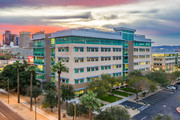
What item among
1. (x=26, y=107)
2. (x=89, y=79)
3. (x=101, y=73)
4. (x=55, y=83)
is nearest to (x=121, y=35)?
(x=101, y=73)

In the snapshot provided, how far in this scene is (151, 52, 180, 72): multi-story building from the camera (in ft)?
370

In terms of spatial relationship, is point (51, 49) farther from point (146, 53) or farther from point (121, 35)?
point (146, 53)

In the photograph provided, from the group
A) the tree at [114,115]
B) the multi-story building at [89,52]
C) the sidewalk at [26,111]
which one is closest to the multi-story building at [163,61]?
the multi-story building at [89,52]

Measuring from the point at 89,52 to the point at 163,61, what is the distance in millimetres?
80513

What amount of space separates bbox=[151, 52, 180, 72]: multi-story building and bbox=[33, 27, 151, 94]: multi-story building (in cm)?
4463

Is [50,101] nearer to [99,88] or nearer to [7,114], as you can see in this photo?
[7,114]

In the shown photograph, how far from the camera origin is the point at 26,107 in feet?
148

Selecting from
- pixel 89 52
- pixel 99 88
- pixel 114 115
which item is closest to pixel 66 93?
pixel 99 88

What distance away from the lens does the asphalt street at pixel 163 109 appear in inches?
1556

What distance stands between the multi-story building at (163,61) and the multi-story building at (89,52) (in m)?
44.6

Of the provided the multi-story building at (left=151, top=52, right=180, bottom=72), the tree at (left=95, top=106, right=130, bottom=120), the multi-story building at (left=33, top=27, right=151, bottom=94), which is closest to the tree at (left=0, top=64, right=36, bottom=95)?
the multi-story building at (left=33, top=27, right=151, bottom=94)

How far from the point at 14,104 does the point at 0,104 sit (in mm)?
5256

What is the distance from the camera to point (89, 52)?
58344 mm

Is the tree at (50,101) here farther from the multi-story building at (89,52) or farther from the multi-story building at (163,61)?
the multi-story building at (163,61)
